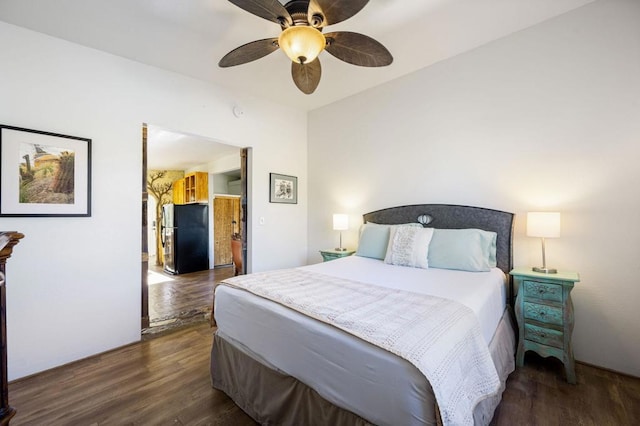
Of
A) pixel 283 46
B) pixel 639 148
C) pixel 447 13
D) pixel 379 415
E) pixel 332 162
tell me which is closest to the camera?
pixel 379 415

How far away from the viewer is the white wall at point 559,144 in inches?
81.4

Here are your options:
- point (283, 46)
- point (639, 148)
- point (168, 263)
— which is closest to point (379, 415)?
point (283, 46)

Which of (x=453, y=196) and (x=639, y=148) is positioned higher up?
(x=639, y=148)

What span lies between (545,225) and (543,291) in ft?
1.66

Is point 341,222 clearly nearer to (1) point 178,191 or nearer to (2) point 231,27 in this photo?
(2) point 231,27

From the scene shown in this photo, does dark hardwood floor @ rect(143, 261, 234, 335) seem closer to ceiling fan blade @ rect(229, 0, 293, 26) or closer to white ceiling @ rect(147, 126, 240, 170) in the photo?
white ceiling @ rect(147, 126, 240, 170)

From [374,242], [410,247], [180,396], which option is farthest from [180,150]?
[410,247]

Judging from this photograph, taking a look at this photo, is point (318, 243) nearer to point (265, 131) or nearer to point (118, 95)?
point (265, 131)

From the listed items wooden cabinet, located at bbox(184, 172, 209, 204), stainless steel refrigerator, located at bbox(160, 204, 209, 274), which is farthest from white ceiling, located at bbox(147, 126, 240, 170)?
stainless steel refrigerator, located at bbox(160, 204, 209, 274)

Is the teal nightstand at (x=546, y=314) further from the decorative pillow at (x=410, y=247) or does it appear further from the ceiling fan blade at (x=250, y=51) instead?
the ceiling fan blade at (x=250, y=51)

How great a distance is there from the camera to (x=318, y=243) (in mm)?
4234

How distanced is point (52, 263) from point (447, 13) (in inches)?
152

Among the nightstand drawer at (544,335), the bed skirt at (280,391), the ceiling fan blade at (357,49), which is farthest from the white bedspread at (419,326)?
the ceiling fan blade at (357,49)

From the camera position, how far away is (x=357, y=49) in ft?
6.43
